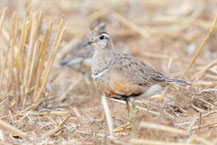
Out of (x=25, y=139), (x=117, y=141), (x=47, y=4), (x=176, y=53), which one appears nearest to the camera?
(x=117, y=141)

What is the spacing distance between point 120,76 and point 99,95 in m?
2.25

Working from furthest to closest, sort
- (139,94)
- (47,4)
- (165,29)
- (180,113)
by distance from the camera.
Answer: (47,4) → (165,29) → (180,113) → (139,94)

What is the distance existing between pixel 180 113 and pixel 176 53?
3740 mm

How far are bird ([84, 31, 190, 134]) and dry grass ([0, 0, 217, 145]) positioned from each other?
0.31 m

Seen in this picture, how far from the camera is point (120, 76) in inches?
188

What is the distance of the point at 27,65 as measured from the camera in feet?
18.9

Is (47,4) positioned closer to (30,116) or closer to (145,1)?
(145,1)

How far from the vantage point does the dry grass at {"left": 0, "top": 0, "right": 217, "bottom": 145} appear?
175 inches

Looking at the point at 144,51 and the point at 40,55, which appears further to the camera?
the point at 144,51

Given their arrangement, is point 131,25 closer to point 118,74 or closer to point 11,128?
point 118,74

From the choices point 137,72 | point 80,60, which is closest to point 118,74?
point 137,72

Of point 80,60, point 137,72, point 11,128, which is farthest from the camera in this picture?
point 80,60

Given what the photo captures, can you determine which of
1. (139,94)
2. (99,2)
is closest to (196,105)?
(139,94)

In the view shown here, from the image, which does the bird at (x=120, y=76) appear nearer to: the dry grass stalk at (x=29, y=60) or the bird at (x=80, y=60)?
the dry grass stalk at (x=29, y=60)
